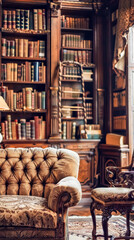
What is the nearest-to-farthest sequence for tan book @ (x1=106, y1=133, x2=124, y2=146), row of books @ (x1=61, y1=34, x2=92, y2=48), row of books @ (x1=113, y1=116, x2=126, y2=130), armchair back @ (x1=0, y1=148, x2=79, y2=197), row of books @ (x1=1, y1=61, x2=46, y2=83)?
armchair back @ (x1=0, y1=148, x2=79, y2=197) < tan book @ (x1=106, y1=133, x2=124, y2=146) < row of books @ (x1=113, y1=116, x2=126, y2=130) < row of books @ (x1=1, y1=61, x2=46, y2=83) < row of books @ (x1=61, y1=34, x2=92, y2=48)

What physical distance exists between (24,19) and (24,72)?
814 mm

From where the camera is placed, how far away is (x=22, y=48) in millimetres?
4961

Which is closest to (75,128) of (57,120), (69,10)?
(57,120)

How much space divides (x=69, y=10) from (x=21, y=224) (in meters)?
3.80

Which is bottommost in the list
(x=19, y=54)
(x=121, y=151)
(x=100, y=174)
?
(x=100, y=174)

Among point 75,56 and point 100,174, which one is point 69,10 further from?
point 100,174

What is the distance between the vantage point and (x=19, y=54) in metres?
4.95

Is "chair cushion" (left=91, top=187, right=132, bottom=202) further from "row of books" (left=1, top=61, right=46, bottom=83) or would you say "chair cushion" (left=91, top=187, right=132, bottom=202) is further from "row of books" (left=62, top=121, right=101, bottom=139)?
"row of books" (left=1, top=61, right=46, bottom=83)

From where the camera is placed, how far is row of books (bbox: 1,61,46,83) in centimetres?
490

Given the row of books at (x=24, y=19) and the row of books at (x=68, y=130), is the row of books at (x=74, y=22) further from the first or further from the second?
the row of books at (x=68, y=130)

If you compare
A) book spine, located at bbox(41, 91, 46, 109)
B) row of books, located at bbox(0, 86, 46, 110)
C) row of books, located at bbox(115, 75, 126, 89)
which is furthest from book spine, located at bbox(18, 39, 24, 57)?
row of books, located at bbox(115, 75, 126, 89)

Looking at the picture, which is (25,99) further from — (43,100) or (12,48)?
(12,48)

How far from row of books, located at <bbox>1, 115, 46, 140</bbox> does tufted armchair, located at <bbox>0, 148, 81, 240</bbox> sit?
168 centimetres

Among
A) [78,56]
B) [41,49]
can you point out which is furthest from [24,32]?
[78,56]
